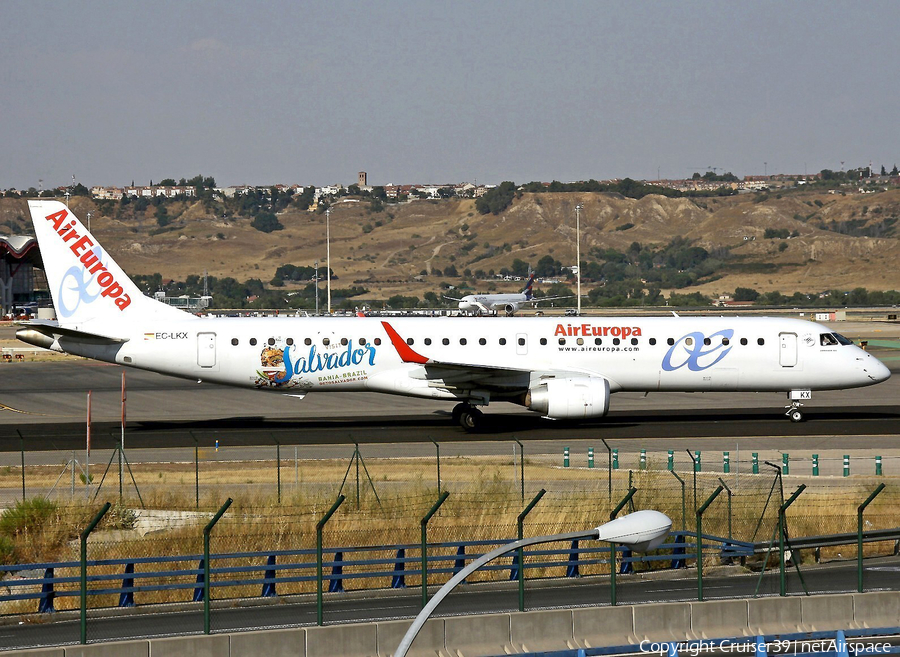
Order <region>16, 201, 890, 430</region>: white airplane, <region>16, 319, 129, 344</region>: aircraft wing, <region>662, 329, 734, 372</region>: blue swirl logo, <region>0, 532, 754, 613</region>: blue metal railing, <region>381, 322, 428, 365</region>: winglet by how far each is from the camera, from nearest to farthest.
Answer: <region>0, 532, 754, 613</region>: blue metal railing
<region>16, 319, 129, 344</region>: aircraft wing
<region>381, 322, 428, 365</region>: winglet
<region>16, 201, 890, 430</region>: white airplane
<region>662, 329, 734, 372</region>: blue swirl logo

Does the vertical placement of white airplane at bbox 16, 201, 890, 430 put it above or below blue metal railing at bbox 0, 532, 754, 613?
above

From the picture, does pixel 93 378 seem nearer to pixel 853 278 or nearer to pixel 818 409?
pixel 818 409

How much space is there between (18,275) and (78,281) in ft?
322

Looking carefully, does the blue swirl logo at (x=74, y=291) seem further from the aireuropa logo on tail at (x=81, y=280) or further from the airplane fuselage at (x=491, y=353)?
the airplane fuselage at (x=491, y=353)

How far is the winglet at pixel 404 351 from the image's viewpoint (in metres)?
35.1

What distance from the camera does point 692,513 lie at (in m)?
23.0

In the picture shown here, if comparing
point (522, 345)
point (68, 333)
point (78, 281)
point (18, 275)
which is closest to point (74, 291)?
point (78, 281)

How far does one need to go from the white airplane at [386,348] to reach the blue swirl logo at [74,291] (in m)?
0.03

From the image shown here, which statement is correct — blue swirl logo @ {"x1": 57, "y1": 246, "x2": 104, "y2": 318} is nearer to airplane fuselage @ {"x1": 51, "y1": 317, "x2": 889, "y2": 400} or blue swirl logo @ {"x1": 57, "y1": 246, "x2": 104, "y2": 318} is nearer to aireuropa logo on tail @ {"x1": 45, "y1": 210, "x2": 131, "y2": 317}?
aireuropa logo on tail @ {"x1": 45, "y1": 210, "x2": 131, "y2": 317}

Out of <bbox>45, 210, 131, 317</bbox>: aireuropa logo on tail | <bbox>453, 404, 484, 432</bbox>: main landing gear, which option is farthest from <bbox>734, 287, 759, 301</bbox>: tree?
<bbox>45, 210, 131, 317</bbox>: aireuropa logo on tail

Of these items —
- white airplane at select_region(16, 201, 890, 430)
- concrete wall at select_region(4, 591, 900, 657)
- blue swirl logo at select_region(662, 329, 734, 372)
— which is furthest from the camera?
blue swirl logo at select_region(662, 329, 734, 372)

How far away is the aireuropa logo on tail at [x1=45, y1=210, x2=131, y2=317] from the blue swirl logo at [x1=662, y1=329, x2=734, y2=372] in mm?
17500

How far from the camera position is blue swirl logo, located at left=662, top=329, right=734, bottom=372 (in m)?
35.9

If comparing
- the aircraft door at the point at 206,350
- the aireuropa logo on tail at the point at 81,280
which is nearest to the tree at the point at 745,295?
the aircraft door at the point at 206,350
